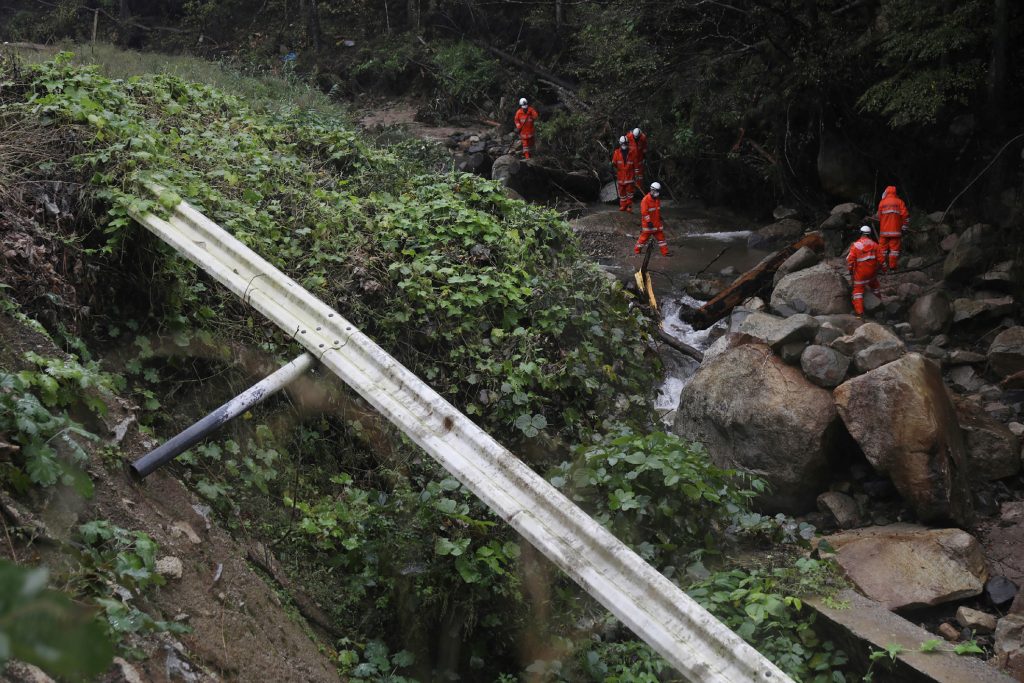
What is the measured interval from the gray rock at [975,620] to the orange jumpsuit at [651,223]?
7215mm

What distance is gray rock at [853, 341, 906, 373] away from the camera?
7.70 metres

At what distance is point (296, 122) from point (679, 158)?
9.01 m

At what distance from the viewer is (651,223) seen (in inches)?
480

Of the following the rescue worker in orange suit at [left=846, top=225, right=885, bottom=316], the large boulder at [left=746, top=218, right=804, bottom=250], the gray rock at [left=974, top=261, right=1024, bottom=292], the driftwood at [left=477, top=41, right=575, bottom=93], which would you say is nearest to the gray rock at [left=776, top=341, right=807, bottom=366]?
the rescue worker in orange suit at [left=846, top=225, right=885, bottom=316]

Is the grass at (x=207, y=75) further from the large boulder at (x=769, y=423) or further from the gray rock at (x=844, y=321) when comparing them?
the gray rock at (x=844, y=321)

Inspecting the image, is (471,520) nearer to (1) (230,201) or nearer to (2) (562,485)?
(2) (562,485)

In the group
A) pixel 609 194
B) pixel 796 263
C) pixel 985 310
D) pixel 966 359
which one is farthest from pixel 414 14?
pixel 966 359

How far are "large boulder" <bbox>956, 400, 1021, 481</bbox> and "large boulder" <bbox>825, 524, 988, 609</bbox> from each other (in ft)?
4.72

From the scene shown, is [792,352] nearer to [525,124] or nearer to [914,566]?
[914,566]

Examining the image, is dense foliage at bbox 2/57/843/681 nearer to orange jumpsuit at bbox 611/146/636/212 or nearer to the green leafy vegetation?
the green leafy vegetation

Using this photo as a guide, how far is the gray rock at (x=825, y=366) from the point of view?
768 centimetres

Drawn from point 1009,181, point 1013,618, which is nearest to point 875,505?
point 1013,618

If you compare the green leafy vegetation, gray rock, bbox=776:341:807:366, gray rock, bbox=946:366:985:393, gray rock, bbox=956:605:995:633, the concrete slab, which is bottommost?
gray rock, bbox=946:366:985:393

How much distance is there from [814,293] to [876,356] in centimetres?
286
